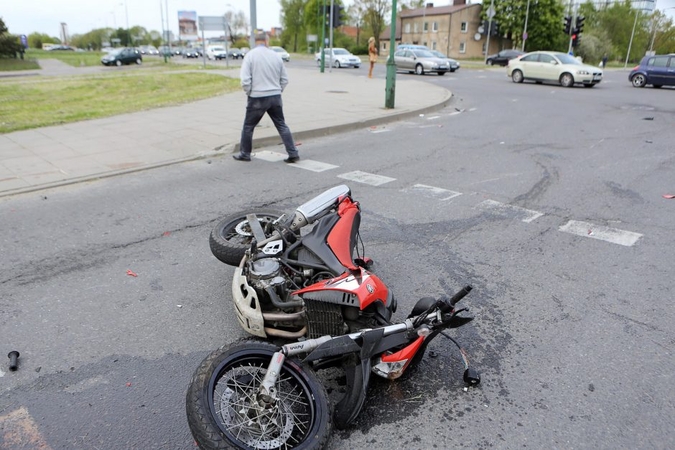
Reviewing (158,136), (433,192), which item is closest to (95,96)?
(158,136)

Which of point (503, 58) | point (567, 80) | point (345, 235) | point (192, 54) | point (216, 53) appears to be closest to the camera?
point (345, 235)

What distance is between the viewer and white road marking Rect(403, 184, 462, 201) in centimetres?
668

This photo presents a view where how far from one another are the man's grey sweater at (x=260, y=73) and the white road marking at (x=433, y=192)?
302 centimetres

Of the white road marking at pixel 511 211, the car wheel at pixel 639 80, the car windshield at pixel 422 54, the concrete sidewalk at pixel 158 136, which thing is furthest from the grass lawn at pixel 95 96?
the car wheel at pixel 639 80

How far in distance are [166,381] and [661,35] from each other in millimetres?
94312

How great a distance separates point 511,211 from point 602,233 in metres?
1.05

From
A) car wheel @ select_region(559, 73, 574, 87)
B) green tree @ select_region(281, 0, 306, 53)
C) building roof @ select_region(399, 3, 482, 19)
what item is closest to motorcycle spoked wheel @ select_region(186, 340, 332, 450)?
car wheel @ select_region(559, 73, 574, 87)

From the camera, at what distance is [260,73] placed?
26.8 feet

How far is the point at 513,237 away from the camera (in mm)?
5332

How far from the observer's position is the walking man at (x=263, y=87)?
8.18 meters

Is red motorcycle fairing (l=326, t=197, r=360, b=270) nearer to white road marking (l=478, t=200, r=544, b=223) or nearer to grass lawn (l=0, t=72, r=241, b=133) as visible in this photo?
white road marking (l=478, t=200, r=544, b=223)

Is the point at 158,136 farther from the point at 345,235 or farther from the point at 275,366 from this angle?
the point at 275,366

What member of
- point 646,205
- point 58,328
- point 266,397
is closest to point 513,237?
point 646,205

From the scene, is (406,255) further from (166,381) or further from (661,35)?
(661,35)
